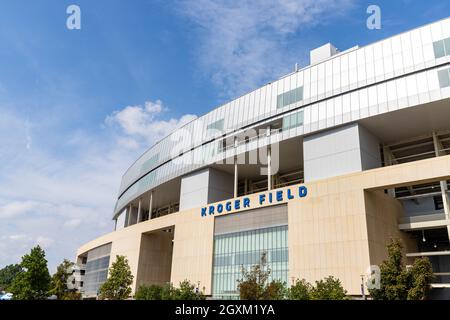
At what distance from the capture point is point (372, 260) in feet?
105

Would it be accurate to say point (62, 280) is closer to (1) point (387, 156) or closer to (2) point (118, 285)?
(2) point (118, 285)

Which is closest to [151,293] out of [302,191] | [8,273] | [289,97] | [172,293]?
[172,293]

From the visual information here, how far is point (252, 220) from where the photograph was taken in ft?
139

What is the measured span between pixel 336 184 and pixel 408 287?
1127 cm

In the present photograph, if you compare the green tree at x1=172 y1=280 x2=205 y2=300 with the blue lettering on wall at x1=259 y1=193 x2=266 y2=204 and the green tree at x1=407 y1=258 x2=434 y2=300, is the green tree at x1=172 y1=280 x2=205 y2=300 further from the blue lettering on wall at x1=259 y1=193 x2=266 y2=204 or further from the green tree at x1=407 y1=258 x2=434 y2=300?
→ the green tree at x1=407 y1=258 x2=434 y2=300

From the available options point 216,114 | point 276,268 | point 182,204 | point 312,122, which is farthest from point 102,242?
point 312,122

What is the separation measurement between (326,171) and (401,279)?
14.8 metres

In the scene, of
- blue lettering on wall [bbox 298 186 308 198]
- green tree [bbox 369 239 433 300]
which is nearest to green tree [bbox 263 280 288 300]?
green tree [bbox 369 239 433 300]

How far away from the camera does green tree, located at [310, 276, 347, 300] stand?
2956 centimetres

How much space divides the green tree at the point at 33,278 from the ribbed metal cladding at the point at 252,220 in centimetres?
2776

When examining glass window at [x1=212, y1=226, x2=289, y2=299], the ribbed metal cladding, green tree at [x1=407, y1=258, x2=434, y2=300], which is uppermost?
the ribbed metal cladding

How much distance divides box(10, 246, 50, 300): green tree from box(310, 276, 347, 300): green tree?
4099 cm

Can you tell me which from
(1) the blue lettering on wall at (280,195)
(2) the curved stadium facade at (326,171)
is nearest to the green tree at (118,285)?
(2) the curved stadium facade at (326,171)

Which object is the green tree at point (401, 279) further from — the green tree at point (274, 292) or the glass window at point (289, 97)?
the glass window at point (289, 97)
